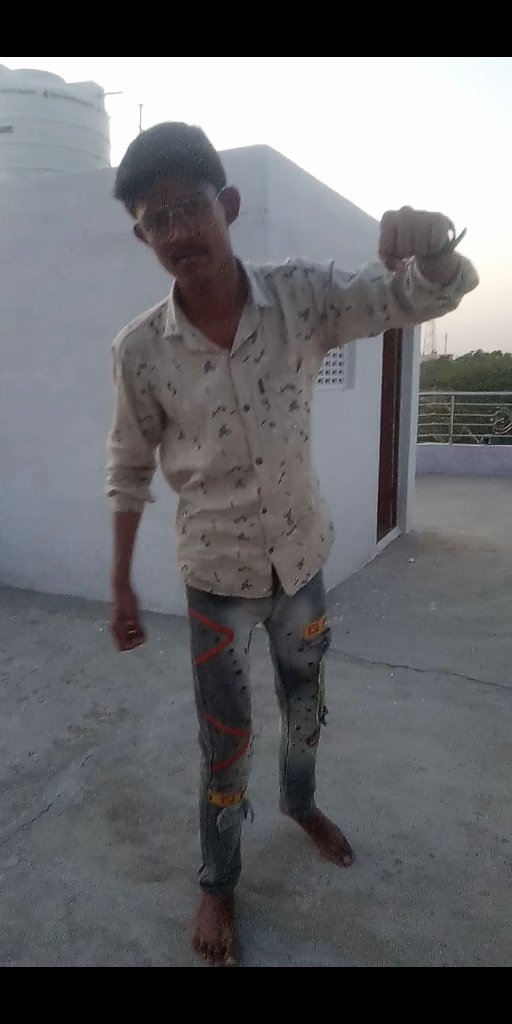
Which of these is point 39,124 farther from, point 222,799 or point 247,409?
point 222,799

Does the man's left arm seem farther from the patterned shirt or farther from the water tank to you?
the water tank

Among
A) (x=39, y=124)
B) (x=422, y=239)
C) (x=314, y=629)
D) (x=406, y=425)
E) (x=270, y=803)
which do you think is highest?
(x=39, y=124)

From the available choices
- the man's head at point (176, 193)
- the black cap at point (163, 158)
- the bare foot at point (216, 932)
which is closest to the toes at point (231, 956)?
the bare foot at point (216, 932)

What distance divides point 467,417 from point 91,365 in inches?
288

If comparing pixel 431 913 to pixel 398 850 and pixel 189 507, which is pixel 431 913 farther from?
pixel 189 507

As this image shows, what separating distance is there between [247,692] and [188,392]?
65 centimetres

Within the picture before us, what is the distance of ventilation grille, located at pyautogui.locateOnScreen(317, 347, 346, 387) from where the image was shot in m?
3.89

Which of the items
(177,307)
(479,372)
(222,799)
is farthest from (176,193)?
(479,372)

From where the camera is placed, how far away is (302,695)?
153cm

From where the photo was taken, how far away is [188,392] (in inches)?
48.4

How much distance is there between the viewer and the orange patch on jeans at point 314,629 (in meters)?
1.44

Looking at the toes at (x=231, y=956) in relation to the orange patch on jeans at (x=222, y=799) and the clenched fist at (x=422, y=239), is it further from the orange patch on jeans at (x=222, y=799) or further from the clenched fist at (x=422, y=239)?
the clenched fist at (x=422, y=239)
